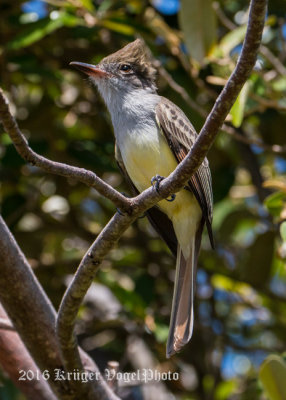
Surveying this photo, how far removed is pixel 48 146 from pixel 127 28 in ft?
2.95

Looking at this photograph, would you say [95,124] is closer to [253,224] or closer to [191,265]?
[253,224]

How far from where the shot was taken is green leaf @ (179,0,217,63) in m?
3.92

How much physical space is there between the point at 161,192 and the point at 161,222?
1.28 metres

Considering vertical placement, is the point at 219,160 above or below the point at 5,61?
below

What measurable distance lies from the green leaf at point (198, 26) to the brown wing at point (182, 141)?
62 cm

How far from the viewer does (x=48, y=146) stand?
4391 mm

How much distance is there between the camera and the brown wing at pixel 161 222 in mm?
3627

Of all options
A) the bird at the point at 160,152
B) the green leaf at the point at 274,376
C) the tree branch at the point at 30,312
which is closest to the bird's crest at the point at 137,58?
the bird at the point at 160,152

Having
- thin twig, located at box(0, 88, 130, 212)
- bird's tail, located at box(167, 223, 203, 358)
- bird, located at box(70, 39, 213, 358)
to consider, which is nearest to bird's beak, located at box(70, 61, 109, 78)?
bird, located at box(70, 39, 213, 358)

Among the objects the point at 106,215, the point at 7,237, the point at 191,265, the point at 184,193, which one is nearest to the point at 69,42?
the point at 106,215

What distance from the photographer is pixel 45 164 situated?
220cm

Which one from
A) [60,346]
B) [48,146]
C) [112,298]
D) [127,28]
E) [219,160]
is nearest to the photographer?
[60,346]

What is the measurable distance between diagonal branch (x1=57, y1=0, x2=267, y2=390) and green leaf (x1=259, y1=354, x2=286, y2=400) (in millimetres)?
761

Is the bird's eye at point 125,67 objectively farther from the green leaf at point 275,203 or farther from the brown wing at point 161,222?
the green leaf at point 275,203
